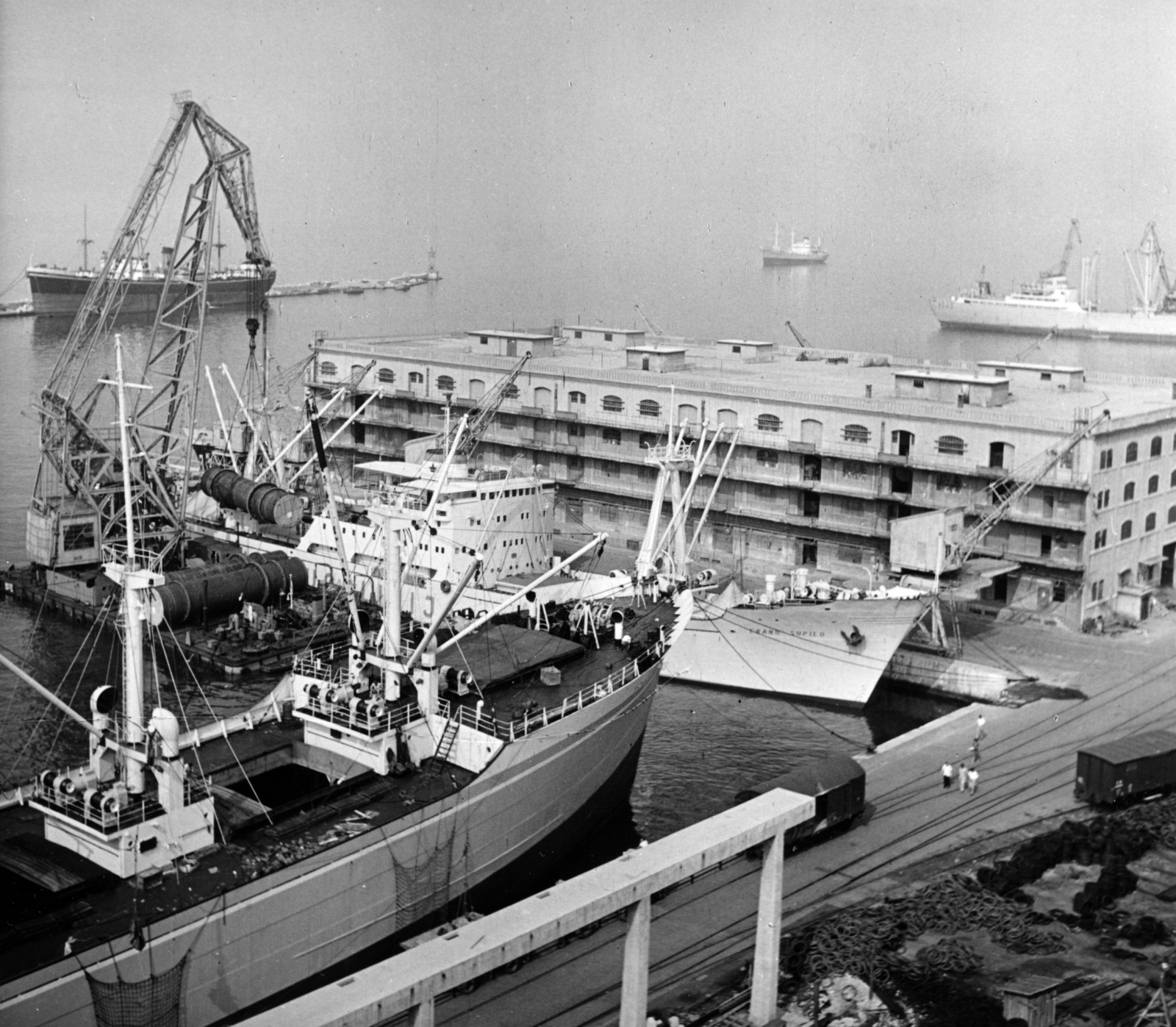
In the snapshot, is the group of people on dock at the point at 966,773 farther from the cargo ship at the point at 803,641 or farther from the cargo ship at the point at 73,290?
the cargo ship at the point at 73,290

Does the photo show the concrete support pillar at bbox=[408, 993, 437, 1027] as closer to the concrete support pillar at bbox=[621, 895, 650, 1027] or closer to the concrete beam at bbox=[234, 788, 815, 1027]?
the concrete beam at bbox=[234, 788, 815, 1027]

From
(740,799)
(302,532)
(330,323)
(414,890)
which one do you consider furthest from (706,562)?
(330,323)

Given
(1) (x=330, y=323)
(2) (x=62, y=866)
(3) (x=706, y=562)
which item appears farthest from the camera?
(1) (x=330, y=323)

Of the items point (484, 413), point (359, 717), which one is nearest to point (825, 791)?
point (359, 717)

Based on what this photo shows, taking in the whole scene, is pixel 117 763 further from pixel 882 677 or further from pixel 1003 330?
pixel 1003 330

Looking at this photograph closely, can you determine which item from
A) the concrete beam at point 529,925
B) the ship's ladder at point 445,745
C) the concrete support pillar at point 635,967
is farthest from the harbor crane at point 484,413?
the concrete support pillar at point 635,967
